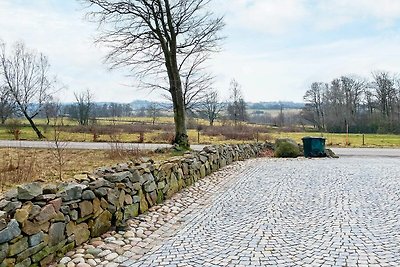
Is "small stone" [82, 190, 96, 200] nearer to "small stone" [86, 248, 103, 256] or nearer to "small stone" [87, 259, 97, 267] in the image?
"small stone" [86, 248, 103, 256]

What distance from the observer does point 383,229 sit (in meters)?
5.31

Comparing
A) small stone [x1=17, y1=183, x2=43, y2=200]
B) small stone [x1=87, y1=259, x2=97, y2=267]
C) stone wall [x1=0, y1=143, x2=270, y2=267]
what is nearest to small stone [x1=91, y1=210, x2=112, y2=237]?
stone wall [x1=0, y1=143, x2=270, y2=267]

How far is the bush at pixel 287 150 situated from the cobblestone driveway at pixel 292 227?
647cm

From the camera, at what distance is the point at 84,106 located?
37.3 meters

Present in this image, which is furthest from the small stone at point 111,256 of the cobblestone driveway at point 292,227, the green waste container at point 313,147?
the green waste container at point 313,147

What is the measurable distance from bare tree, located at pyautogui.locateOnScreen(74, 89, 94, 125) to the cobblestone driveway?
28735mm

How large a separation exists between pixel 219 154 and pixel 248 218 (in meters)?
5.86

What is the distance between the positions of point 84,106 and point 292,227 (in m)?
34.3

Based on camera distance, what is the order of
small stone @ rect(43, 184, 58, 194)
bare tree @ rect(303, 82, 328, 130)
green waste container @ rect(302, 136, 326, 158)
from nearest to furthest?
small stone @ rect(43, 184, 58, 194) → green waste container @ rect(302, 136, 326, 158) → bare tree @ rect(303, 82, 328, 130)

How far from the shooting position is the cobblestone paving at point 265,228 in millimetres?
4270

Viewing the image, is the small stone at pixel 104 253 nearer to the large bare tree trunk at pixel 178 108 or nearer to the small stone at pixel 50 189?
the small stone at pixel 50 189

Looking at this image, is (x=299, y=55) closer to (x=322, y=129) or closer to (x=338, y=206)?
(x=338, y=206)

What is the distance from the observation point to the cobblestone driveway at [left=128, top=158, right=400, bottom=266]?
4.26 metres

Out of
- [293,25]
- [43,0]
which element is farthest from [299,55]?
[43,0]
